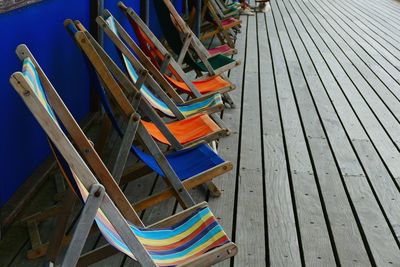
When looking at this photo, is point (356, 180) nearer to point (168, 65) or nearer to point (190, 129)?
point (190, 129)

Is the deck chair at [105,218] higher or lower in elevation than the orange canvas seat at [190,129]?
higher

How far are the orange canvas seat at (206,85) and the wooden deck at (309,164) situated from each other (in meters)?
0.29

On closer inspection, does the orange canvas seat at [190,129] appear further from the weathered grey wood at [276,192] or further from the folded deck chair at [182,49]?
the folded deck chair at [182,49]

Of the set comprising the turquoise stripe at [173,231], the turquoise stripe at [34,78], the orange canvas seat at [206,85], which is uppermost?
the turquoise stripe at [34,78]

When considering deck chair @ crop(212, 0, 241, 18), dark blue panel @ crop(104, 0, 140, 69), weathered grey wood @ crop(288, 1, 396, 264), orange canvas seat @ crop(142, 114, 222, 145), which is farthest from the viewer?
deck chair @ crop(212, 0, 241, 18)

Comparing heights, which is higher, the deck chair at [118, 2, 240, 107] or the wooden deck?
the deck chair at [118, 2, 240, 107]

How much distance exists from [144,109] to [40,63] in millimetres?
568

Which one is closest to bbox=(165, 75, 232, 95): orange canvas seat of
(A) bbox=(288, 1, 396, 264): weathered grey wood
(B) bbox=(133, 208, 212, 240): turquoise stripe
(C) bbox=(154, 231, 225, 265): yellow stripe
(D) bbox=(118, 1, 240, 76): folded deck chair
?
(D) bbox=(118, 1, 240, 76): folded deck chair

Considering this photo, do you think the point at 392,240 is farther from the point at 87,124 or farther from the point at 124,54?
the point at 87,124

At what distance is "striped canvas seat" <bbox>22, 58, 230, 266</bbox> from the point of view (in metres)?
1.57

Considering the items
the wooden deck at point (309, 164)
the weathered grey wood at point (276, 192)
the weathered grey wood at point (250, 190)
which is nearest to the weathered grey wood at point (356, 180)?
the wooden deck at point (309, 164)

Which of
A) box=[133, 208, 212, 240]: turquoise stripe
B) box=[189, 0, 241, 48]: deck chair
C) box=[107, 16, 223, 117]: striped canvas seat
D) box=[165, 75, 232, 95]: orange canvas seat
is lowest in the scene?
box=[189, 0, 241, 48]: deck chair

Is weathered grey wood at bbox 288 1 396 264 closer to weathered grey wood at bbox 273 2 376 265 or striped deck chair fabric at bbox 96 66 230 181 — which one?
weathered grey wood at bbox 273 2 376 265

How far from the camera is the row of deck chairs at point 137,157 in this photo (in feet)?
4.74
